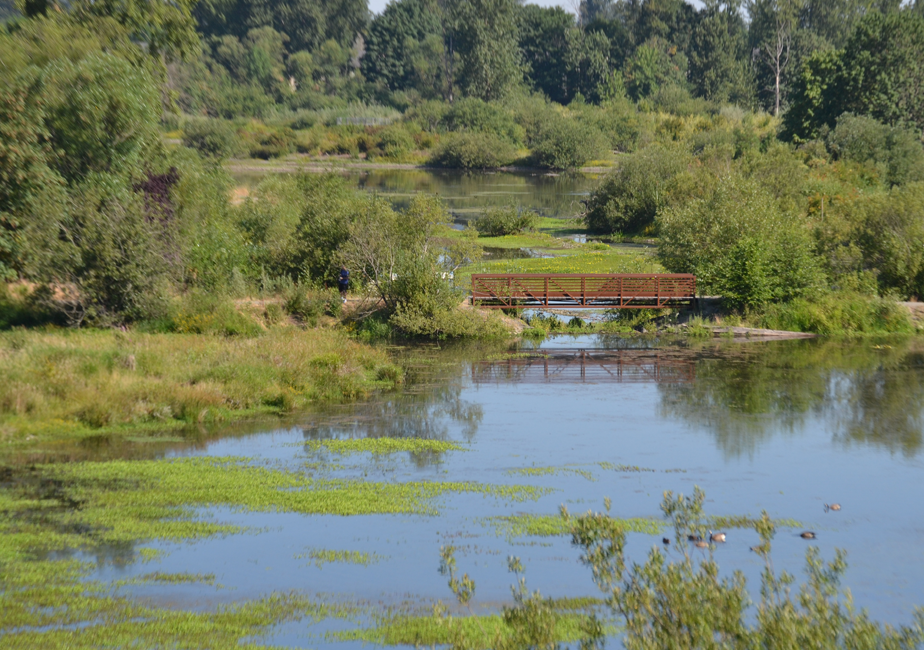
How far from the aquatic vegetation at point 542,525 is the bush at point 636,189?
48.0 m

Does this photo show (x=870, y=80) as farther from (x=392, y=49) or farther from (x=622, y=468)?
(x=392, y=49)

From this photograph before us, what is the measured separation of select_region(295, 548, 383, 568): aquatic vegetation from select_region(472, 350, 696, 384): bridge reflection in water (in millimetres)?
13781

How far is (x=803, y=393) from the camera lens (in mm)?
27516

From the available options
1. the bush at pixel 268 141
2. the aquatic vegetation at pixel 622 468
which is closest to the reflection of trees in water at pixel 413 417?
the aquatic vegetation at pixel 622 468

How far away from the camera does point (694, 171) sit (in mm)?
60062

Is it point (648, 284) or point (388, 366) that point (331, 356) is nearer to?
point (388, 366)

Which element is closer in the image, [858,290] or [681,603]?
[681,603]

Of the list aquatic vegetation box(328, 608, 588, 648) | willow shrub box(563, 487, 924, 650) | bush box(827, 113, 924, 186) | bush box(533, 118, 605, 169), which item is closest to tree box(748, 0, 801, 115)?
bush box(533, 118, 605, 169)

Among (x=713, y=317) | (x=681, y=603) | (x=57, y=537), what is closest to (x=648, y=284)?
(x=713, y=317)

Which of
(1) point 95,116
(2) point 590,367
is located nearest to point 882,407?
(2) point 590,367

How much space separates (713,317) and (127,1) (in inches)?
1188

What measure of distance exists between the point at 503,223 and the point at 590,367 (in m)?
32.5

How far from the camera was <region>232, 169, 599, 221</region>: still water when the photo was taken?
78.2m

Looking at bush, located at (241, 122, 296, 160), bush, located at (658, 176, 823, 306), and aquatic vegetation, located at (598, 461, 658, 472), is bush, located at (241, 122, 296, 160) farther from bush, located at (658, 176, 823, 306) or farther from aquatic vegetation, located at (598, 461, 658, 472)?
aquatic vegetation, located at (598, 461, 658, 472)
